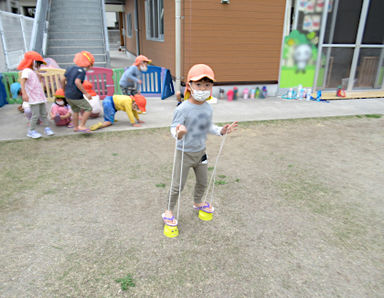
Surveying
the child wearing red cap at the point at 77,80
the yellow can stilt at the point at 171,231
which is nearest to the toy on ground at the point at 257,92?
the child wearing red cap at the point at 77,80

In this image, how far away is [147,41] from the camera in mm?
14656

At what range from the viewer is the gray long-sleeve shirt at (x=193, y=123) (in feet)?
9.35

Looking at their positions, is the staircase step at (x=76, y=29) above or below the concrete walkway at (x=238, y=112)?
above

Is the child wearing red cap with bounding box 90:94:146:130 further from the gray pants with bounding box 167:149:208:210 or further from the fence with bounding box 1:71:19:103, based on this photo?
the gray pants with bounding box 167:149:208:210

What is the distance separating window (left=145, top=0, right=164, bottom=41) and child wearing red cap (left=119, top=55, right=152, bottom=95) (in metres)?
5.33

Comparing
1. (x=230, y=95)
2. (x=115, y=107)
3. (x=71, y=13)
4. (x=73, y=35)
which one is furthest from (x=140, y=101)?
(x=71, y=13)

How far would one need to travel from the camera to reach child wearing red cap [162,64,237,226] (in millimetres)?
2744

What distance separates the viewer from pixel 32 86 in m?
5.62

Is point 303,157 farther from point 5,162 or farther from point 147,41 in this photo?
point 147,41

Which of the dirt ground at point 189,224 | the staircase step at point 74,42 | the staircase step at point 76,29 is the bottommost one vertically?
the dirt ground at point 189,224

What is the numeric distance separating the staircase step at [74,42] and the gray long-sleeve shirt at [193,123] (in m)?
10.6

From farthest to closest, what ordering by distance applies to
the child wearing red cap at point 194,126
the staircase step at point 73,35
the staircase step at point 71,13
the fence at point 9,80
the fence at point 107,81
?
the staircase step at point 71,13 → the staircase step at point 73,35 → the fence at point 107,81 → the fence at point 9,80 → the child wearing red cap at point 194,126

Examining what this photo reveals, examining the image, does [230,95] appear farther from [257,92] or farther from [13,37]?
[13,37]

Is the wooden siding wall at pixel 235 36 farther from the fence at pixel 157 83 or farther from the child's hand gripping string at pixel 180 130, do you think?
the child's hand gripping string at pixel 180 130
